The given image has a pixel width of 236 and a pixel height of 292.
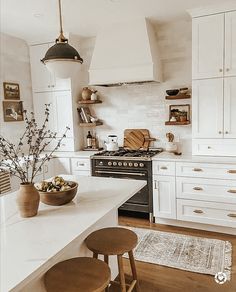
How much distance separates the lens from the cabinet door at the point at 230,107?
3248 mm

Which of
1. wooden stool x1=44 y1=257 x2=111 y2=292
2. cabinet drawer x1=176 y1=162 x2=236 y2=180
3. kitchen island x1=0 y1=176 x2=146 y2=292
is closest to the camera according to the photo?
kitchen island x1=0 y1=176 x2=146 y2=292

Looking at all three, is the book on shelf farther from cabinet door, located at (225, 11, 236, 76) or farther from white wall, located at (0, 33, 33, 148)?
cabinet door, located at (225, 11, 236, 76)

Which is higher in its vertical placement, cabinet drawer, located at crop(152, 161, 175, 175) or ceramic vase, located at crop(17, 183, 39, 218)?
ceramic vase, located at crop(17, 183, 39, 218)

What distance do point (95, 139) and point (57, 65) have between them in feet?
8.65

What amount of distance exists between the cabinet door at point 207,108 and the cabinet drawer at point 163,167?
1.65ft

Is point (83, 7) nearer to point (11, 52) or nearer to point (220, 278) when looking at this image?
point (11, 52)

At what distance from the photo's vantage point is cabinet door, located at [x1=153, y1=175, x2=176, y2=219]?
3484 mm

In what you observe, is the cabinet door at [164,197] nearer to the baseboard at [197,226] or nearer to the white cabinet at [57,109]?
the baseboard at [197,226]

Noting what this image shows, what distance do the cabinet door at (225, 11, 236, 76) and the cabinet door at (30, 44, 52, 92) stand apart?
2.58 m

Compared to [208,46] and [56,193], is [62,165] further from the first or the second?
[208,46]

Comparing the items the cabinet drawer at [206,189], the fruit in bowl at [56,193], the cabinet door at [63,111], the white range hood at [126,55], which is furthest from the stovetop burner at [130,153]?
the fruit in bowl at [56,193]

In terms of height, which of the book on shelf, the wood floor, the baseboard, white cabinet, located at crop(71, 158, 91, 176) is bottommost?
the wood floor

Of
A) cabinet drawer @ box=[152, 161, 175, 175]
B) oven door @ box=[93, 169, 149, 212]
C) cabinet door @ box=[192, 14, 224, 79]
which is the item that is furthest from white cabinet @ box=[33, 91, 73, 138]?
cabinet door @ box=[192, 14, 224, 79]

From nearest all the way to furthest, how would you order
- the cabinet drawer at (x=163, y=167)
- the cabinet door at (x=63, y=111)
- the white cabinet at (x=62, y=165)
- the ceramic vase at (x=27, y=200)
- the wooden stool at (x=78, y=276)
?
the wooden stool at (x=78, y=276), the ceramic vase at (x=27, y=200), the cabinet drawer at (x=163, y=167), the white cabinet at (x=62, y=165), the cabinet door at (x=63, y=111)
